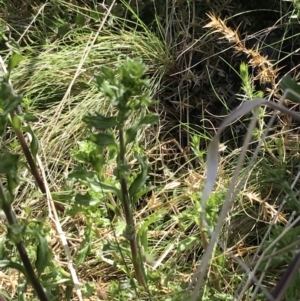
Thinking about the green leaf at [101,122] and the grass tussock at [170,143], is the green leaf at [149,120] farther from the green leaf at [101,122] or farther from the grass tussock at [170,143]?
the grass tussock at [170,143]

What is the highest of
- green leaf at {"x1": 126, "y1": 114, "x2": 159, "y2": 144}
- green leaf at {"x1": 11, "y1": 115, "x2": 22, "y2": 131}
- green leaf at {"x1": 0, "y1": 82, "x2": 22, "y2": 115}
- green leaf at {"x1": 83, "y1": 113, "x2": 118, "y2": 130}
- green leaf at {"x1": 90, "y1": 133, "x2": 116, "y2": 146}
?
green leaf at {"x1": 0, "y1": 82, "x2": 22, "y2": 115}

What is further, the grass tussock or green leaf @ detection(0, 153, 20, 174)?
the grass tussock

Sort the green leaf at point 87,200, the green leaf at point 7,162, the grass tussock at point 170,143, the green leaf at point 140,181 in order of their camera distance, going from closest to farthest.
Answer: the green leaf at point 7,162, the green leaf at point 140,181, the green leaf at point 87,200, the grass tussock at point 170,143

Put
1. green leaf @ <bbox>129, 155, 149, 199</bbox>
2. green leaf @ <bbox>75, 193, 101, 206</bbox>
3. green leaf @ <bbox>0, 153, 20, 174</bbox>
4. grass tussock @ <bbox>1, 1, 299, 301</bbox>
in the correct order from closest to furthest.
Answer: green leaf @ <bbox>0, 153, 20, 174</bbox>, green leaf @ <bbox>129, 155, 149, 199</bbox>, green leaf @ <bbox>75, 193, 101, 206</bbox>, grass tussock @ <bbox>1, 1, 299, 301</bbox>

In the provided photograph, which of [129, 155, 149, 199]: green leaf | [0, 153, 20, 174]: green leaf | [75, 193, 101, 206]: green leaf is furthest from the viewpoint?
[75, 193, 101, 206]: green leaf

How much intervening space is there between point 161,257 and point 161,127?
0.44m

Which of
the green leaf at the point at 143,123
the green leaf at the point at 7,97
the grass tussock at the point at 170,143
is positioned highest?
the green leaf at the point at 7,97

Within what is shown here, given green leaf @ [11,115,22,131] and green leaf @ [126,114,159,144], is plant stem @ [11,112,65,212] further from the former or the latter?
green leaf @ [126,114,159,144]

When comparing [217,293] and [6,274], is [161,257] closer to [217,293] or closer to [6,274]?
[217,293]

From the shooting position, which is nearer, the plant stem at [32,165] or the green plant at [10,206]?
the green plant at [10,206]

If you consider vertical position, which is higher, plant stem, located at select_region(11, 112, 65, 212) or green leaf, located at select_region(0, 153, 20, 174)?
green leaf, located at select_region(0, 153, 20, 174)

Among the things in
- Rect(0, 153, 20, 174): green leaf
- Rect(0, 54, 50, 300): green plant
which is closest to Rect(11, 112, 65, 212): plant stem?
Rect(0, 54, 50, 300): green plant

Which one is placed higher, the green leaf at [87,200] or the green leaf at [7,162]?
the green leaf at [7,162]

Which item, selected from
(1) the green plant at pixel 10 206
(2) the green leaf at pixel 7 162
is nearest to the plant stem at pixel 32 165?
(1) the green plant at pixel 10 206
